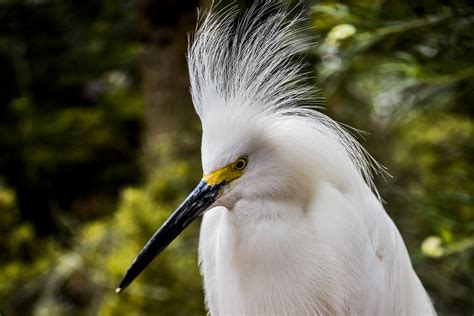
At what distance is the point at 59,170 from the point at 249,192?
288 cm

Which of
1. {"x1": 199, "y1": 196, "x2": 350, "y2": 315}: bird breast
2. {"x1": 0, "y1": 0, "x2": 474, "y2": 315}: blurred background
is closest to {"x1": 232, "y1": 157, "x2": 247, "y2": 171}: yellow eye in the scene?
{"x1": 199, "y1": 196, "x2": 350, "y2": 315}: bird breast

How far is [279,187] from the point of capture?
162 centimetres

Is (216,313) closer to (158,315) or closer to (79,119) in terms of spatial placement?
(158,315)

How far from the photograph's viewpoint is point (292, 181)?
1.64m

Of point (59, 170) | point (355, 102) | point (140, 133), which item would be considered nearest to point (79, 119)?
point (59, 170)

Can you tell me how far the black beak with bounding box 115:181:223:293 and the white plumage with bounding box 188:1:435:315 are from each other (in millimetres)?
41

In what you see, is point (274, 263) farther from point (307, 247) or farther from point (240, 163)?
point (240, 163)

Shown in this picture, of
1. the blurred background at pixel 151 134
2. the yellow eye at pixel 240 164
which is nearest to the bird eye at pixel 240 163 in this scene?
the yellow eye at pixel 240 164

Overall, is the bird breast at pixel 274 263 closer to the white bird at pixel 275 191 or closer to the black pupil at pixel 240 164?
the white bird at pixel 275 191

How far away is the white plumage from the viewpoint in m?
1.61

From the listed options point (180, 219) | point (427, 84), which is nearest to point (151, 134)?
point (427, 84)

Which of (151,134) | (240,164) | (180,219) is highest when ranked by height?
(240,164)

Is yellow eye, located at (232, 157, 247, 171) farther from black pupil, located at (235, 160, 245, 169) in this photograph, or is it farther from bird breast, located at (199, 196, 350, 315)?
bird breast, located at (199, 196, 350, 315)

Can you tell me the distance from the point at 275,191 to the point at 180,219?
27 centimetres
